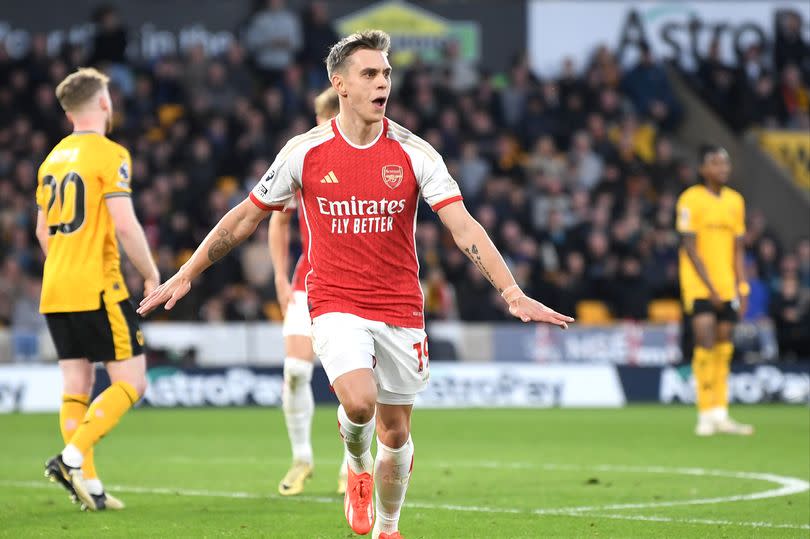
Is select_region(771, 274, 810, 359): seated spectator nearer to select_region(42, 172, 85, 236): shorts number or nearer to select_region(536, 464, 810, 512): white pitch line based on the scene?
select_region(536, 464, 810, 512): white pitch line

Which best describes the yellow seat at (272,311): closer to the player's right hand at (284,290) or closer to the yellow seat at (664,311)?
the yellow seat at (664,311)

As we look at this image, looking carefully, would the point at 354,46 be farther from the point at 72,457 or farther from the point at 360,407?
the point at 72,457

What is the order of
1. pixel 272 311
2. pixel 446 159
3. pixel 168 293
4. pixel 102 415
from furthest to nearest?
pixel 446 159 → pixel 272 311 → pixel 102 415 → pixel 168 293

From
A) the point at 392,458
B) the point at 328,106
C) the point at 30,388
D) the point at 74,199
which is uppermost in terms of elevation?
the point at 328,106

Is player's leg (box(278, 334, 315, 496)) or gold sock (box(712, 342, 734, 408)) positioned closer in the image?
player's leg (box(278, 334, 315, 496))

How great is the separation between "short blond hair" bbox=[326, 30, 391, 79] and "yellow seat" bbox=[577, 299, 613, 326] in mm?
14681

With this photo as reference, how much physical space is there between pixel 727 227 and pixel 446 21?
1311 cm

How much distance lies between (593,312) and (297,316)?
40.6 ft

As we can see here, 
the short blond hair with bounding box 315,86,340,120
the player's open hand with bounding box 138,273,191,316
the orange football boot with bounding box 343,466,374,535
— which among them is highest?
the short blond hair with bounding box 315,86,340,120

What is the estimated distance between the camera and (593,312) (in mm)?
21453

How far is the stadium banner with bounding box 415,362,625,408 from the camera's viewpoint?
1902 cm

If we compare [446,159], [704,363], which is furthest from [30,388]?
[704,363]

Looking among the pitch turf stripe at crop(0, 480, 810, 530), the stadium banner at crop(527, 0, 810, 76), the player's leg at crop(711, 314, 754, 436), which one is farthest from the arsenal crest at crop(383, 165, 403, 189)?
the stadium banner at crop(527, 0, 810, 76)

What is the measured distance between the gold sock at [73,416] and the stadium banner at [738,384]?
1159cm
